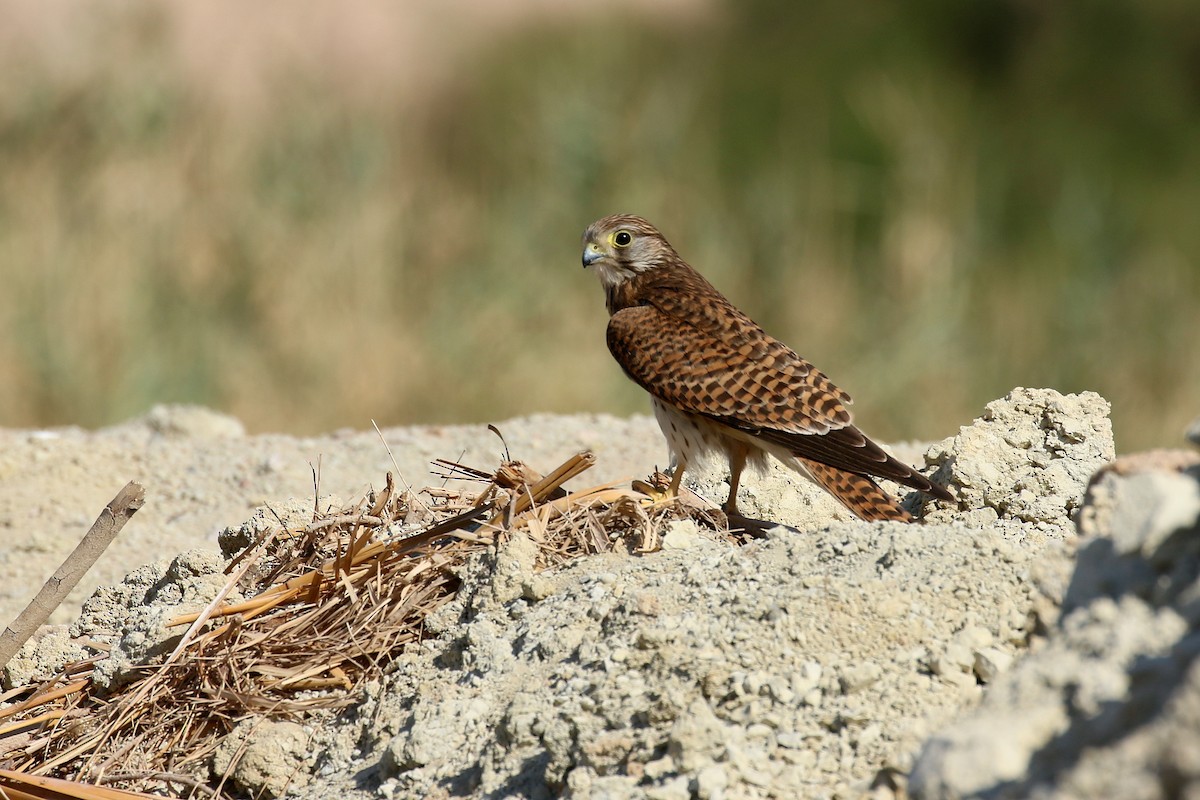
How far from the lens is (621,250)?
4.97 meters

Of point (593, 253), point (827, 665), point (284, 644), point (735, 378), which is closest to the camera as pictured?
point (827, 665)

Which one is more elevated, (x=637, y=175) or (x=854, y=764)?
(x=637, y=175)

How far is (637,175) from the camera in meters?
10.0

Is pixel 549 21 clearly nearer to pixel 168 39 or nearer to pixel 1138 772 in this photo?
pixel 168 39

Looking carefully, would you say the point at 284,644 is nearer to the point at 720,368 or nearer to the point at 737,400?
the point at 737,400

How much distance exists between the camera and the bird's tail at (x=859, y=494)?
3.60m

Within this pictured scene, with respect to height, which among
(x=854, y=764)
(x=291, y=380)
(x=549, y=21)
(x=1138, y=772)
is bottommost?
(x=1138, y=772)

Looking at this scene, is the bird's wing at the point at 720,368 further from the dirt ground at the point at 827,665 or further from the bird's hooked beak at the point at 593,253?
the dirt ground at the point at 827,665

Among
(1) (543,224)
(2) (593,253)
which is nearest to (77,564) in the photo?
(2) (593,253)

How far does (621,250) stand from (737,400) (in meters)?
1.14

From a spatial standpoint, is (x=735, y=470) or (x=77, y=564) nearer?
(x=77, y=564)

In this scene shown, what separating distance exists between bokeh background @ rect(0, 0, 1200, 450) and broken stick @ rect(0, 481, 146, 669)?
15.5 ft

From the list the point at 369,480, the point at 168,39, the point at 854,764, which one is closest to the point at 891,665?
the point at 854,764

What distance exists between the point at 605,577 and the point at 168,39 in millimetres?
8858
